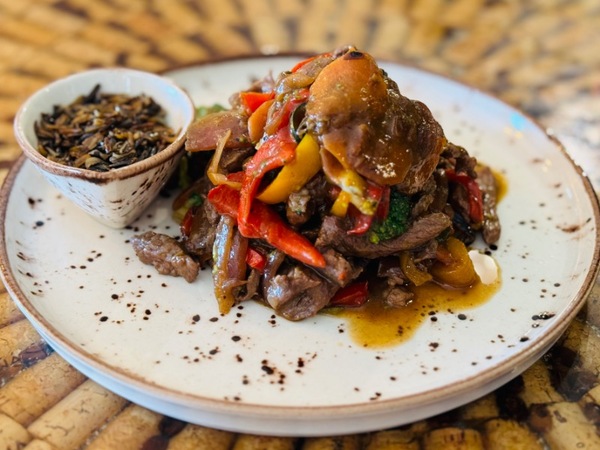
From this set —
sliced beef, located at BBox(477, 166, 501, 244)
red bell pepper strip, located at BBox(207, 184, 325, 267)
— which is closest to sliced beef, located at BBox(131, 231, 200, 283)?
red bell pepper strip, located at BBox(207, 184, 325, 267)

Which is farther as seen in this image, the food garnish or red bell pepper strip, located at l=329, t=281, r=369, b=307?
the food garnish

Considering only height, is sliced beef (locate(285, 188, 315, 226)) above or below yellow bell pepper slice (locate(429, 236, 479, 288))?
above

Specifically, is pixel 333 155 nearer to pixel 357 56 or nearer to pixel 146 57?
pixel 357 56

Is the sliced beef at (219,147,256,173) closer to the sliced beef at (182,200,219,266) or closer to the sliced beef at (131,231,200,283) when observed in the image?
the sliced beef at (182,200,219,266)

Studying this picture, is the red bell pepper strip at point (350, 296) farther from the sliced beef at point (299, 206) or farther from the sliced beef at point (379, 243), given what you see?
the sliced beef at point (299, 206)

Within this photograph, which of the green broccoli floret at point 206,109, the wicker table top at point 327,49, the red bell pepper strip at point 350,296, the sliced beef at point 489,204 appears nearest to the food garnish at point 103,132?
the green broccoli floret at point 206,109

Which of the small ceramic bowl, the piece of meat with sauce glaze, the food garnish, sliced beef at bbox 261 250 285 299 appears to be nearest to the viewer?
the piece of meat with sauce glaze

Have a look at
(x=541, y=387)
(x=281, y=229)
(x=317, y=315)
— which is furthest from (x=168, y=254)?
(x=541, y=387)
